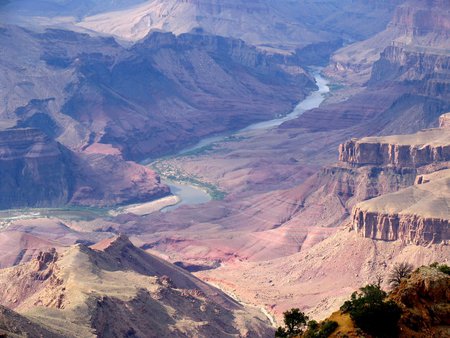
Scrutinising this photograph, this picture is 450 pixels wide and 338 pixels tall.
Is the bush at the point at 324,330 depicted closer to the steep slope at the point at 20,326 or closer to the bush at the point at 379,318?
the bush at the point at 379,318

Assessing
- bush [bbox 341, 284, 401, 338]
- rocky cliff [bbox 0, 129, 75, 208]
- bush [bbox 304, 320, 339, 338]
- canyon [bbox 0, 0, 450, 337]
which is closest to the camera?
bush [bbox 341, 284, 401, 338]

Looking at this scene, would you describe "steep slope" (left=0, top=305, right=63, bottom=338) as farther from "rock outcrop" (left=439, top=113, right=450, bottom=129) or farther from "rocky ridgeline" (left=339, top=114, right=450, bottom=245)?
"rock outcrop" (left=439, top=113, right=450, bottom=129)

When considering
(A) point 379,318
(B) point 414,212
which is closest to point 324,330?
(A) point 379,318

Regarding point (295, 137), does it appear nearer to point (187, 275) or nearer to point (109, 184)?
point (109, 184)

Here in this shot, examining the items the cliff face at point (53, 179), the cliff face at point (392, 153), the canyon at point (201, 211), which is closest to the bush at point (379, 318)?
the canyon at point (201, 211)

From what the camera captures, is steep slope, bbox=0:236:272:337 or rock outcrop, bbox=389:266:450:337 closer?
rock outcrop, bbox=389:266:450:337

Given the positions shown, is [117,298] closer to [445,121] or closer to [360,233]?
[360,233]

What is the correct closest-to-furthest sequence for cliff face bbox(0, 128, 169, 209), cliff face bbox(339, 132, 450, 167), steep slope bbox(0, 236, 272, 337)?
steep slope bbox(0, 236, 272, 337)
cliff face bbox(339, 132, 450, 167)
cliff face bbox(0, 128, 169, 209)

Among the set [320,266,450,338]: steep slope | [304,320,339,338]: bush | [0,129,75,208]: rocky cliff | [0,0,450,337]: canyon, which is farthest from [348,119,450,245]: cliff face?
[0,129,75,208]: rocky cliff

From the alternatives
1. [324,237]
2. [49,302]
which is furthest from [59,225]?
[49,302]
